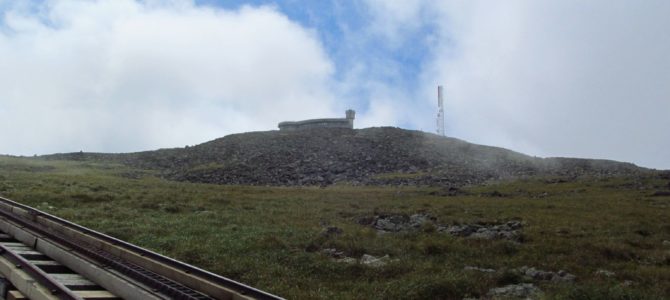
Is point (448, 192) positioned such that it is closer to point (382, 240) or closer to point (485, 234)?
point (485, 234)

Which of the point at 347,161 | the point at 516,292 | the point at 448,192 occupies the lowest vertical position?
the point at 516,292

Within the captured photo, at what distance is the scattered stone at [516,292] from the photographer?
43.9ft

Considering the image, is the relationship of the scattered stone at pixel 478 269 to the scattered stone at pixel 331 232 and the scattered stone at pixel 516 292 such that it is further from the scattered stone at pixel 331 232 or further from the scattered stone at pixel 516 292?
the scattered stone at pixel 331 232

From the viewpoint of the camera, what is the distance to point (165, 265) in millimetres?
12602

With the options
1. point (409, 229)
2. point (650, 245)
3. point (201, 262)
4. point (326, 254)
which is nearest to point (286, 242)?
point (326, 254)

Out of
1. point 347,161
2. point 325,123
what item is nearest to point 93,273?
point 347,161

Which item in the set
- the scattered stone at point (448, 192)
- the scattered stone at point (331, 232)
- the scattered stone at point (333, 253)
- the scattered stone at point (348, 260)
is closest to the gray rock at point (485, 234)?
the scattered stone at point (331, 232)

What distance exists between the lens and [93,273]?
1214 centimetres

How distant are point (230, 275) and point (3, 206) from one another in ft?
40.4

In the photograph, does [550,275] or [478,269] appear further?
[478,269]

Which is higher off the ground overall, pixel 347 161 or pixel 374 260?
pixel 347 161

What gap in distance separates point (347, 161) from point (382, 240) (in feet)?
195

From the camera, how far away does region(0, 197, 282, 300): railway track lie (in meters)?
10.5

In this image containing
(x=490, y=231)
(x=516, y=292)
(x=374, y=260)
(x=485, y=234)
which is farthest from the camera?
(x=490, y=231)
